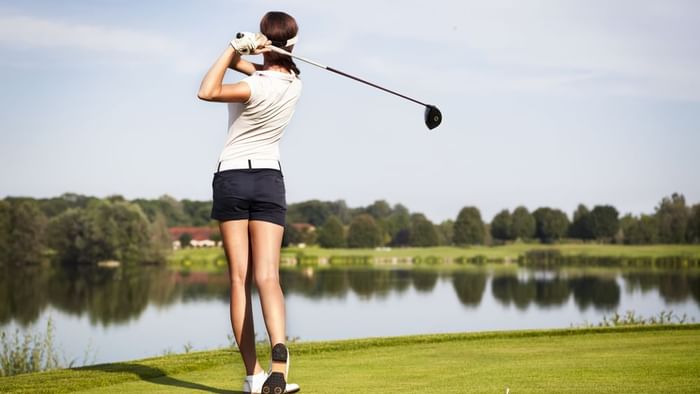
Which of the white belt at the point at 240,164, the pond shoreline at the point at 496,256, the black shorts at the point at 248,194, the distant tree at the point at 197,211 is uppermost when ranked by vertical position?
the distant tree at the point at 197,211

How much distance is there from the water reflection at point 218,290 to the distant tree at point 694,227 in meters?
29.8

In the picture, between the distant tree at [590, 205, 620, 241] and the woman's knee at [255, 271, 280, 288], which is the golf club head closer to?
the woman's knee at [255, 271, 280, 288]

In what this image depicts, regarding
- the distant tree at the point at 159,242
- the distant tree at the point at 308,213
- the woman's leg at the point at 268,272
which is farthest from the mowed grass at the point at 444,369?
the distant tree at the point at 308,213

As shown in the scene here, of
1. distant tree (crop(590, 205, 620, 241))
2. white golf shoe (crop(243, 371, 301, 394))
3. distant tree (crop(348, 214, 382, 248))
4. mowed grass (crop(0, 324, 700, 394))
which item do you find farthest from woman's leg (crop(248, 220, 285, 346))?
distant tree (crop(590, 205, 620, 241))

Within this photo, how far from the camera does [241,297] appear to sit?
16.3 ft

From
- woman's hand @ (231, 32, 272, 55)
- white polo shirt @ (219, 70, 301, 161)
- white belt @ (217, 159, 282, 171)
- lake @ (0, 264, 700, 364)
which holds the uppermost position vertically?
woman's hand @ (231, 32, 272, 55)

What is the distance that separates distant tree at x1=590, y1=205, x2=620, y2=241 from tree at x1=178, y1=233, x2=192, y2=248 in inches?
1778

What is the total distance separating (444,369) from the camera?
6117 millimetres

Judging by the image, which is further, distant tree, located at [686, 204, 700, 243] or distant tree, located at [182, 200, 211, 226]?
distant tree, located at [182, 200, 211, 226]

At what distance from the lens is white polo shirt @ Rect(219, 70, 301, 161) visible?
478cm

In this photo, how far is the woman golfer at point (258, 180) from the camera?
188 inches

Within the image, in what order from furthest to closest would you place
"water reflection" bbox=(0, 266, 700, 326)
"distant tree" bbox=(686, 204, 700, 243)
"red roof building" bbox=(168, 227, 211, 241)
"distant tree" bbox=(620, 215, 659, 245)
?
"red roof building" bbox=(168, 227, 211, 241) < "distant tree" bbox=(620, 215, 659, 245) < "distant tree" bbox=(686, 204, 700, 243) < "water reflection" bbox=(0, 266, 700, 326)

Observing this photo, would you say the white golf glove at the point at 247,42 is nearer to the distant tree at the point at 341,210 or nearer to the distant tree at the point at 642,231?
the distant tree at the point at 642,231

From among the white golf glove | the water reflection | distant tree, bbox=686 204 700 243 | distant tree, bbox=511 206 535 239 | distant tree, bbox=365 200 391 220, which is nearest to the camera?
the white golf glove
